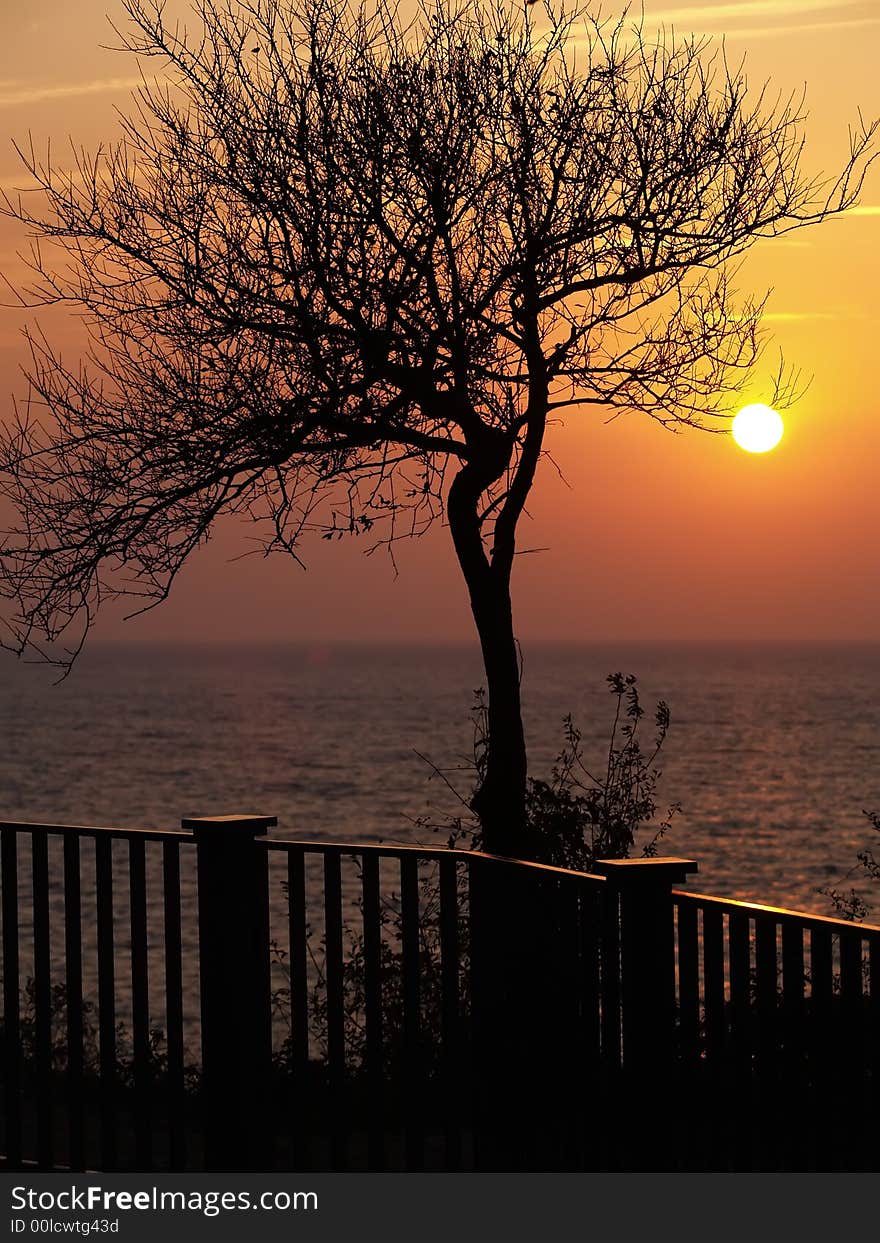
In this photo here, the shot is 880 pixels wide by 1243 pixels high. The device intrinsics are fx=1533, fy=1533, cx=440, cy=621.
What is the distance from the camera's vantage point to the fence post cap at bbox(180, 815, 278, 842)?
199 inches

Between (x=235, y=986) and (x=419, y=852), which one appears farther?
(x=235, y=986)

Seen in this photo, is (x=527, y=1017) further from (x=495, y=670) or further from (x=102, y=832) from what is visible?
(x=495, y=670)

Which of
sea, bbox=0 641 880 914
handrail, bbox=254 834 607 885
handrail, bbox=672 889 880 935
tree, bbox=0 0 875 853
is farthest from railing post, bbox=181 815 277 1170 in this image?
sea, bbox=0 641 880 914

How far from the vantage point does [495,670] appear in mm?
8523

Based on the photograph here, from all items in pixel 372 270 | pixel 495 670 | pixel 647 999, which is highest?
pixel 372 270

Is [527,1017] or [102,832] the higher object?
[102,832]

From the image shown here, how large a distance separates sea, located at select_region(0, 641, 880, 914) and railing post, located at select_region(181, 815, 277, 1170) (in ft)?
23.0

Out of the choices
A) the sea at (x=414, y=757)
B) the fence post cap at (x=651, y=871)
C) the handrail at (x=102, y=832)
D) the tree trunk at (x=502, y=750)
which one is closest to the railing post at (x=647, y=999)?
the fence post cap at (x=651, y=871)

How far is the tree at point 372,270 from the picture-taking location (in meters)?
8.24

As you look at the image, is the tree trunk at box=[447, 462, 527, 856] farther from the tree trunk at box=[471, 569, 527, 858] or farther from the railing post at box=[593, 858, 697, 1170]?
the railing post at box=[593, 858, 697, 1170]

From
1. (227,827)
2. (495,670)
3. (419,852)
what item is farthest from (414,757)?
(419,852)

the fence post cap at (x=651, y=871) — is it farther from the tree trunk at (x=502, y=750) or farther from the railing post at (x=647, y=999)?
the tree trunk at (x=502, y=750)

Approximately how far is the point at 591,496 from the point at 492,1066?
21.5ft

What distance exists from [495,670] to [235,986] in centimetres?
368
